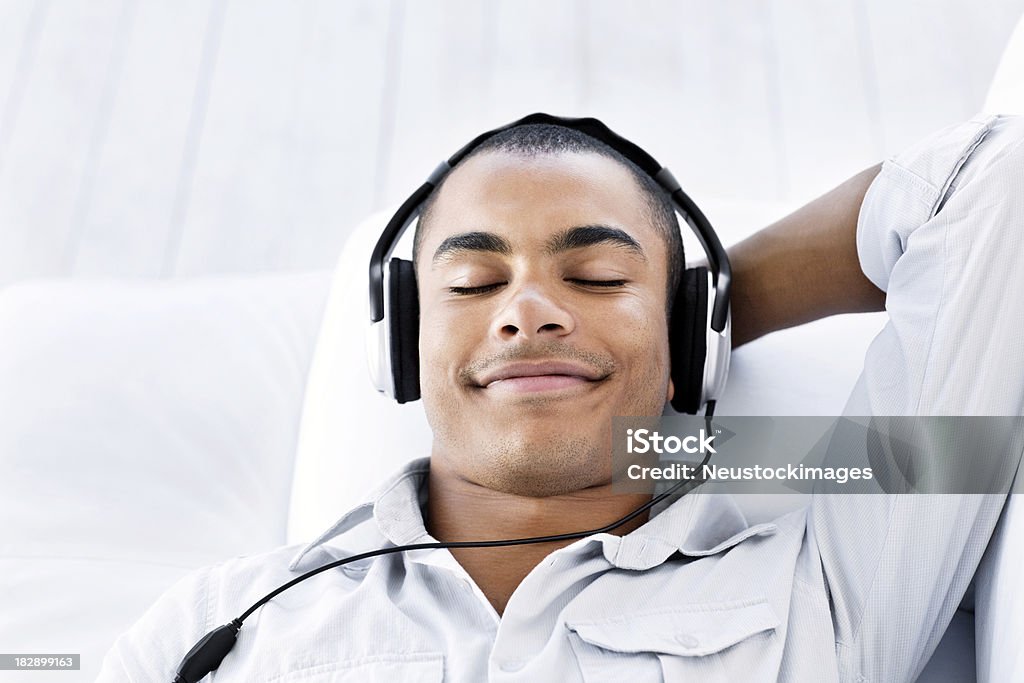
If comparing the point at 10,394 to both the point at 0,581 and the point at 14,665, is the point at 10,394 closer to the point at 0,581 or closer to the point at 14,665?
the point at 0,581

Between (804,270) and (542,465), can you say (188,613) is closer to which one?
(542,465)

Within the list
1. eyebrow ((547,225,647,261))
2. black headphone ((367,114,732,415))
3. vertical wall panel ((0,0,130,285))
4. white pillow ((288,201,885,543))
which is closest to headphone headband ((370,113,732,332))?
black headphone ((367,114,732,415))

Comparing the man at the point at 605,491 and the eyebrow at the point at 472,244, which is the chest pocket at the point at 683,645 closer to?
the man at the point at 605,491

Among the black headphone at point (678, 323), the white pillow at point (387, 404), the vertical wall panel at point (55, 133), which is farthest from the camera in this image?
the vertical wall panel at point (55, 133)

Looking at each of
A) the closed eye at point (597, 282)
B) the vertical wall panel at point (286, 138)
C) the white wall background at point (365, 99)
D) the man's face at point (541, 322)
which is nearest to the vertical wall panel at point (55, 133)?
the white wall background at point (365, 99)

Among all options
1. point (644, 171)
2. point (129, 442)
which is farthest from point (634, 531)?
point (129, 442)

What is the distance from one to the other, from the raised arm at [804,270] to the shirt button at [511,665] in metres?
0.51

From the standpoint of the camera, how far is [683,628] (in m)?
0.98

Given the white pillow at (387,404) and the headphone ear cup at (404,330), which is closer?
the headphone ear cup at (404,330)

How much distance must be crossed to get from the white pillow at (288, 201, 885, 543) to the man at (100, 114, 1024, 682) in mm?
138

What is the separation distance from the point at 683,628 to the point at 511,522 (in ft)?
0.72

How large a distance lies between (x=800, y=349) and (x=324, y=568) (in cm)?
69

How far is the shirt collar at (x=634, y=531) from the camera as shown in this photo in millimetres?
1056

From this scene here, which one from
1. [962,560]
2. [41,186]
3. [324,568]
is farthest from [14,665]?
[41,186]
